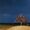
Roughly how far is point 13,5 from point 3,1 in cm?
17

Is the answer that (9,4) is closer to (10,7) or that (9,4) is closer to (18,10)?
(10,7)

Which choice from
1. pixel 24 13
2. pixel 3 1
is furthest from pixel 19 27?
pixel 3 1

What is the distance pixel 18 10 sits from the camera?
3.66ft

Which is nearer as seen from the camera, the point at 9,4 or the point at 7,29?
the point at 7,29

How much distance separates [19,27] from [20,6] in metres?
0.32

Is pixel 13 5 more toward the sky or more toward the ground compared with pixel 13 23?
more toward the sky

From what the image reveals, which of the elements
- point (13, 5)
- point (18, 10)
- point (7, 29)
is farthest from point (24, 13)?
point (7, 29)

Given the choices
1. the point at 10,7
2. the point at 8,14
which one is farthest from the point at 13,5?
Answer: the point at 8,14

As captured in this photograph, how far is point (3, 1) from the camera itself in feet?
3.75

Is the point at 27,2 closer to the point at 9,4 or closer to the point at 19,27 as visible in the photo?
the point at 9,4

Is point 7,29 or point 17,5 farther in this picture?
point 17,5

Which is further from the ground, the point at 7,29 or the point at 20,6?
the point at 20,6

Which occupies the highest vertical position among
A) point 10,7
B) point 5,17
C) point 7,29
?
point 10,7

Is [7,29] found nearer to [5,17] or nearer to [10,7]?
[5,17]
